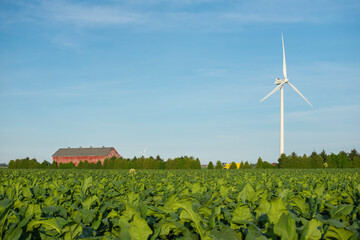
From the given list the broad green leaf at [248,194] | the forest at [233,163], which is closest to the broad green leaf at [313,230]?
the broad green leaf at [248,194]

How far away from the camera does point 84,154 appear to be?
123438 millimetres

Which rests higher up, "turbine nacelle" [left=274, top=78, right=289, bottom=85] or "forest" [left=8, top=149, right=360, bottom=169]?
"turbine nacelle" [left=274, top=78, right=289, bottom=85]

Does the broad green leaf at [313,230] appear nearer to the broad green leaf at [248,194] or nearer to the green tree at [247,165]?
the broad green leaf at [248,194]

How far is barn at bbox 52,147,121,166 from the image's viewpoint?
397ft

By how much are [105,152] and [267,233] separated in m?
123

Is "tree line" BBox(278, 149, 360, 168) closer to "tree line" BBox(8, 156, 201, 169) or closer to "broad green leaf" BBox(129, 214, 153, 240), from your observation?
"tree line" BBox(8, 156, 201, 169)

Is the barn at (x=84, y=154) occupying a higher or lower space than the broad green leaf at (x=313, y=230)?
higher

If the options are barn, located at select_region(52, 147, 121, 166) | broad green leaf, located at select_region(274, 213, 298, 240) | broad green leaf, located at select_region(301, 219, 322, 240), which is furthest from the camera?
barn, located at select_region(52, 147, 121, 166)

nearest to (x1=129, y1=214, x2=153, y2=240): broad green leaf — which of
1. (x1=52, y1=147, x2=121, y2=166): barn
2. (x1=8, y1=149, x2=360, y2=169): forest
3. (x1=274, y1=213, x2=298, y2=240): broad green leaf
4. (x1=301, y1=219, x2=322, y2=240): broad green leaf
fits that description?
(x1=274, y1=213, x2=298, y2=240): broad green leaf

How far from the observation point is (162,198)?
212 inches

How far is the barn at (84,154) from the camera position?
120887mm

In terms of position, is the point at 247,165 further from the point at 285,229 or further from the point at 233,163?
the point at 285,229

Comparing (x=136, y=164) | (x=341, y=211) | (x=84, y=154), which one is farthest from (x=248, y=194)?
(x=84, y=154)

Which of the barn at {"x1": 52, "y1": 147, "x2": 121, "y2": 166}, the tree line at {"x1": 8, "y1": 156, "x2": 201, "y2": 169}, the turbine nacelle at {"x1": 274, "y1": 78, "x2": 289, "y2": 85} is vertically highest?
the turbine nacelle at {"x1": 274, "y1": 78, "x2": 289, "y2": 85}
